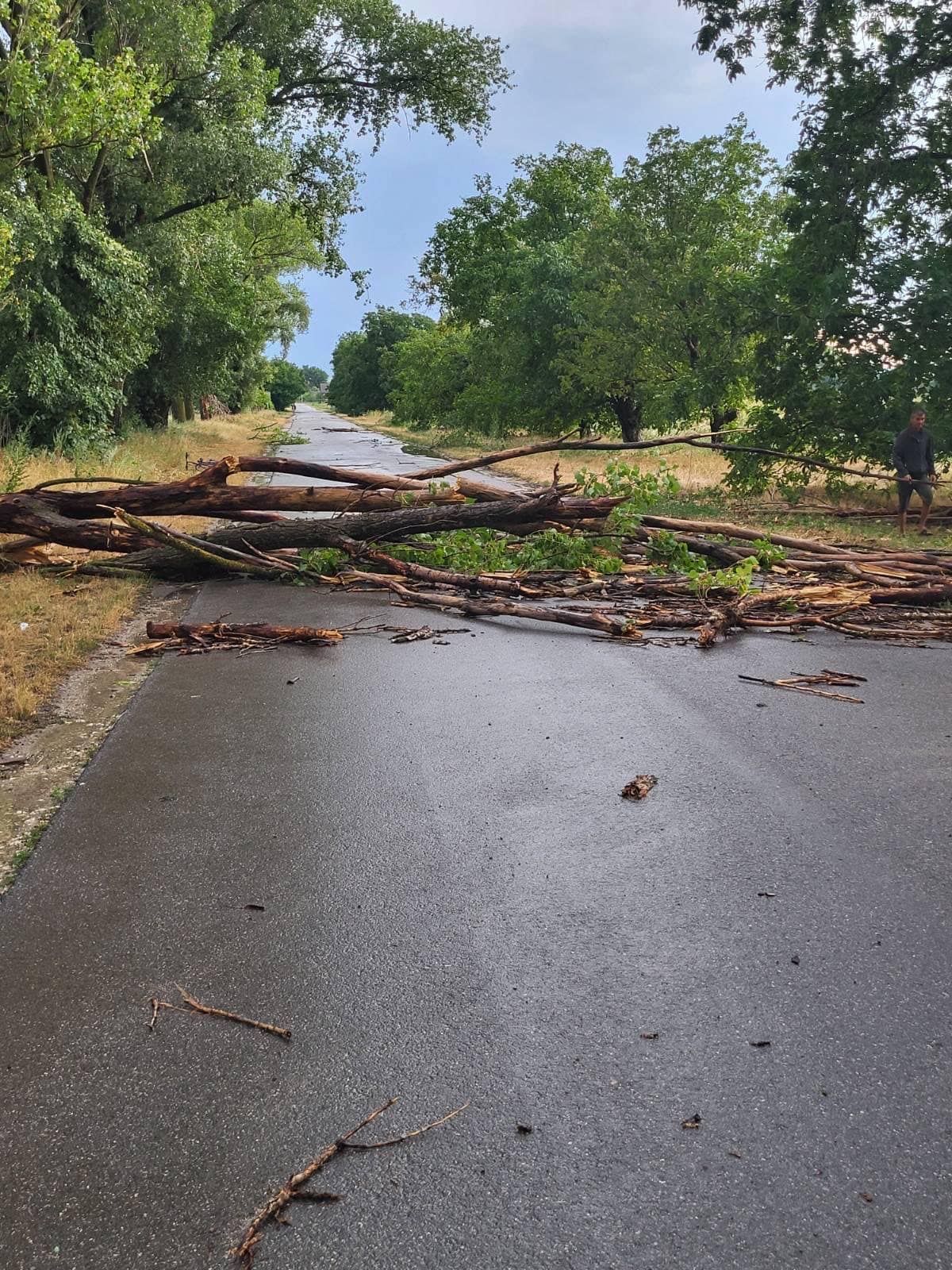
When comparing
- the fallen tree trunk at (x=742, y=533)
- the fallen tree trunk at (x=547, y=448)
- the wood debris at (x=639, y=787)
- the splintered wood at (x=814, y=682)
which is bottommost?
the wood debris at (x=639, y=787)

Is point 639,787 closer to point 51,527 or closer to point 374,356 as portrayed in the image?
point 51,527

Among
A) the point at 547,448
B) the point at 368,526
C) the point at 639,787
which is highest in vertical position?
the point at 547,448

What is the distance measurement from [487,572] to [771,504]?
11973 millimetres

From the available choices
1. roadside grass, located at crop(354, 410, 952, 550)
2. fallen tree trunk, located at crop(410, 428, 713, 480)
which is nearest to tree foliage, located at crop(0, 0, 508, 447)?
fallen tree trunk, located at crop(410, 428, 713, 480)

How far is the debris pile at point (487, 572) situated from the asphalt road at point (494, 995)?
319 centimetres

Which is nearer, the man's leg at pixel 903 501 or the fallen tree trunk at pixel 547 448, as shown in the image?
the fallen tree trunk at pixel 547 448

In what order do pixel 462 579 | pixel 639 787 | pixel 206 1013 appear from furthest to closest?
1. pixel 462 579
2. pixel 639 787
3. pixel 206 1013

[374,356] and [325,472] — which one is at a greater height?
[374,356]

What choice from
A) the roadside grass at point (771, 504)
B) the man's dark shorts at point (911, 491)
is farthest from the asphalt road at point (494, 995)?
the man's dark shorts at point (911, 491)

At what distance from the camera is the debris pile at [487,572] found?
27.9ft

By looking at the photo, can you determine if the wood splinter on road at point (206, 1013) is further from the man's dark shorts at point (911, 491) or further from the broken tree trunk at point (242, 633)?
the man's dark shorts at point (911, 491)

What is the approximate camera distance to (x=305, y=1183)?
217cm

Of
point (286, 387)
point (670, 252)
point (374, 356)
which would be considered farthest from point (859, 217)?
point (286, 387)

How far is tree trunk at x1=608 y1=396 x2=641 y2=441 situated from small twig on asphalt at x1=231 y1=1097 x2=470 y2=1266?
1225 inches
